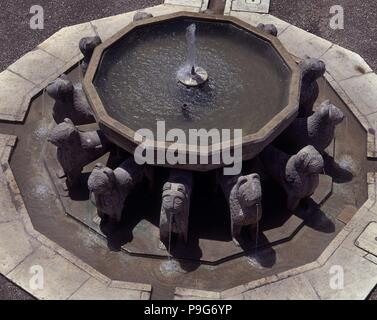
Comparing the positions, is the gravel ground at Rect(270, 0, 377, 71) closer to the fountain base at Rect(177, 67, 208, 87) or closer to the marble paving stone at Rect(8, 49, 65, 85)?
the fountain base at Rect(177, 67, 208, 87)

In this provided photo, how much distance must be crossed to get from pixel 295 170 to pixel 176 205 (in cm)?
279

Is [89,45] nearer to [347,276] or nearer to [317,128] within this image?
[317,128]

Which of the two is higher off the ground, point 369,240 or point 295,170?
point 295,170

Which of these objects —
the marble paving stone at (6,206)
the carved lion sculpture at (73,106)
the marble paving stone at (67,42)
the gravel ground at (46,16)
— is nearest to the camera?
the marble paving stone at (6,206)

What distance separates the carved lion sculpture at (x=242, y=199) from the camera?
9734 millimetres

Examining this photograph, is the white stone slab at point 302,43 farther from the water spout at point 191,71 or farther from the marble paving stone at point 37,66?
the marble paving stone at point 37,66

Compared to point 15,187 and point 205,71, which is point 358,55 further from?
point 15,187

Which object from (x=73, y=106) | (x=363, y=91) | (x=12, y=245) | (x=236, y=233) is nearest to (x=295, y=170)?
(x=236, y=233)

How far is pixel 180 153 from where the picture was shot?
32.1 feet

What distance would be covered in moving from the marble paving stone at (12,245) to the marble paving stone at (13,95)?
3.46 metres

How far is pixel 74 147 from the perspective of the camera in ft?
35.4

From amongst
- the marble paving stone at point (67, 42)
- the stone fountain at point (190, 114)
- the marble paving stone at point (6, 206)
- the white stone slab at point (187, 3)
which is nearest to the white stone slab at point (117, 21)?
the white stone slab at point (187, 3)
